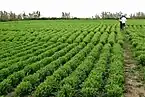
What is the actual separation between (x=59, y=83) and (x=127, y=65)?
4.99m

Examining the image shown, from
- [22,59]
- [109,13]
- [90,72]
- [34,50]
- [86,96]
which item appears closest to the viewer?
[86,96]

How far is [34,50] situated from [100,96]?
862cm

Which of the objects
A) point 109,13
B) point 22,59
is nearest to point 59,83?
point 22,59

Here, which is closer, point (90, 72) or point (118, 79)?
point (118, 79)

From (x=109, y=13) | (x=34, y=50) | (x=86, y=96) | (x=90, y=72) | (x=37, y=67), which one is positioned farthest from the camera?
(x=109, y=13)

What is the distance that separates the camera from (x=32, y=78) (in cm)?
1011

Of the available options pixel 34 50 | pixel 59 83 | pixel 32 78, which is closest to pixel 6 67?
pixel 32 78

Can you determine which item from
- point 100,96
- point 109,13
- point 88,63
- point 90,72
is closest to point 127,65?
point 88,63

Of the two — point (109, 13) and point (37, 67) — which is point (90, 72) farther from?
point (109, 13)

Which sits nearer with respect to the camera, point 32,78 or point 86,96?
point 86,96

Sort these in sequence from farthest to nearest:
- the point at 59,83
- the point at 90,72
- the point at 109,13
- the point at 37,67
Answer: the point at 109,13, the point at 37,67, the point at 90,72, the point at 59,83

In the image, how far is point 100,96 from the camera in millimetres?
8945

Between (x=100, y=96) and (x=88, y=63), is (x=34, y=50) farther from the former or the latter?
(x=100, y=96)

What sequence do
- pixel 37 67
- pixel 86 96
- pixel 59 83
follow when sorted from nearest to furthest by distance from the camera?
pixel 86 96
pixel 59 83
pixel 37 67
